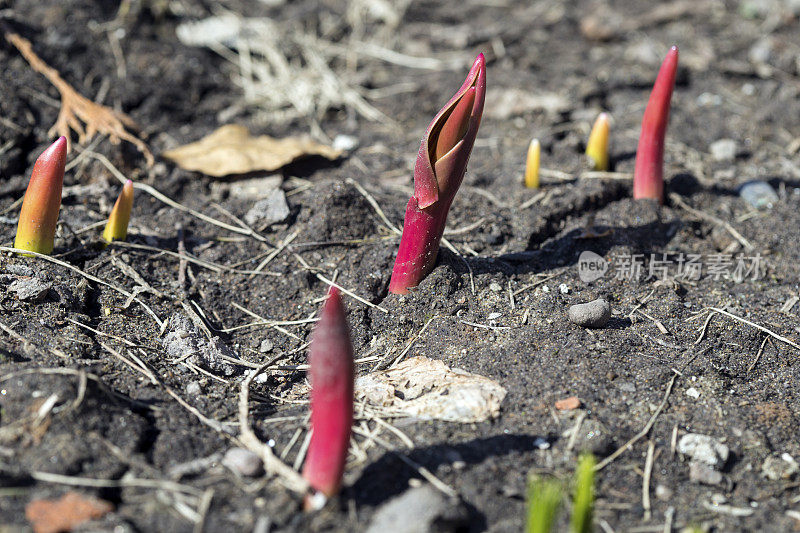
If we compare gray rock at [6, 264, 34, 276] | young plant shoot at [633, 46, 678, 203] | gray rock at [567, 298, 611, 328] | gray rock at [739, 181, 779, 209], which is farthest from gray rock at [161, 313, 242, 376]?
gray rock at [739, 181, 779, 209]

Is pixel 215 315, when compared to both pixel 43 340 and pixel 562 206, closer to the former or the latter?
pixel 43 340

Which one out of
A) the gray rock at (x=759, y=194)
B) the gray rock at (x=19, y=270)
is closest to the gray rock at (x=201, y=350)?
the gray rock at (x=19, y=270)

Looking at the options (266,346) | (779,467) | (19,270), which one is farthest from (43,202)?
(779,467)

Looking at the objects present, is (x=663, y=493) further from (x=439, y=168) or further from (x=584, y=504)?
(x=439, y=168)

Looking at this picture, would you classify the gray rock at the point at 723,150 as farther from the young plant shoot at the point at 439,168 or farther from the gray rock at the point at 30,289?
the gray rock at the point at 30,289

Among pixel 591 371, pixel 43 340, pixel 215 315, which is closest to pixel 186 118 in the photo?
pixel 215 315

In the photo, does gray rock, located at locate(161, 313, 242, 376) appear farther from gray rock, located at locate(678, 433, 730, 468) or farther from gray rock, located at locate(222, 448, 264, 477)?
gray rock, located at locate(678, 433, 730, 468)
